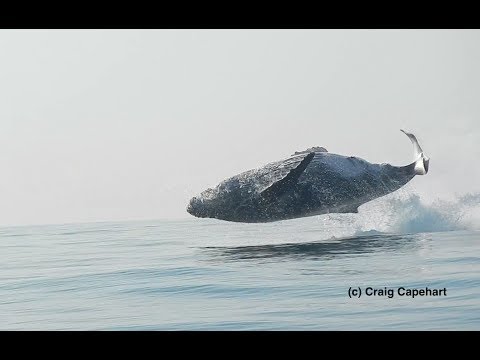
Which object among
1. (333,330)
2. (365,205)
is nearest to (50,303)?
(333,330)

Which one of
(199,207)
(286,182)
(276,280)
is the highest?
(286,182)

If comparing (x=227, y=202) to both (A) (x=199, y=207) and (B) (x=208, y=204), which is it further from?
(A) (x=199, y=207)

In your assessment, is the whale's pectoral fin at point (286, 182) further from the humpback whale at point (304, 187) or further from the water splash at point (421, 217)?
the water splash at point (421, 217)

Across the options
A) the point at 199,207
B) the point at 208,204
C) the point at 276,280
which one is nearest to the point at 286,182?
the point at 208,204

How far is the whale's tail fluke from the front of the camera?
22.1m

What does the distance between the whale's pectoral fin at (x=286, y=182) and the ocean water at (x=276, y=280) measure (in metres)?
1.80

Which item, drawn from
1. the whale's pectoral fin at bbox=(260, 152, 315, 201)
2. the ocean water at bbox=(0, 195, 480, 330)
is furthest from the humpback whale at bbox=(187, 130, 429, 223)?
the ocean water at bbox=(0, 195, 480, 330)

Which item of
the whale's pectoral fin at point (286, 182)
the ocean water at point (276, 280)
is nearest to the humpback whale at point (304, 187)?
the whale's pectoral fin at point (286, 182)

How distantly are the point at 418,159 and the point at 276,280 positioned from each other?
23.9ft

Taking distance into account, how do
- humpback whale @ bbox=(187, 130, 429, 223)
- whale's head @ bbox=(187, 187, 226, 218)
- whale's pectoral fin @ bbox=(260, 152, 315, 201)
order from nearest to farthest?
whale's pectoral fin @ bbox=(260, 152, 315, 201) < humpback whale @ bbox=(187, 130, 429, 223) < whale's head @ bbox=(187, 187, 226, 218)

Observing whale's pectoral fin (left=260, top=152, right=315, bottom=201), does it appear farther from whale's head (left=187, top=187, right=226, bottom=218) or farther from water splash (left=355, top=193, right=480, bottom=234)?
water splash (left=355, top=193, right=480, bottom=234)

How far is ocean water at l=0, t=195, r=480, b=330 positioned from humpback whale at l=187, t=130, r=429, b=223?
1.31 metres

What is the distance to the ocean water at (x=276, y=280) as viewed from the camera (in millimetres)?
13867

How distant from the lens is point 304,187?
873 inches
